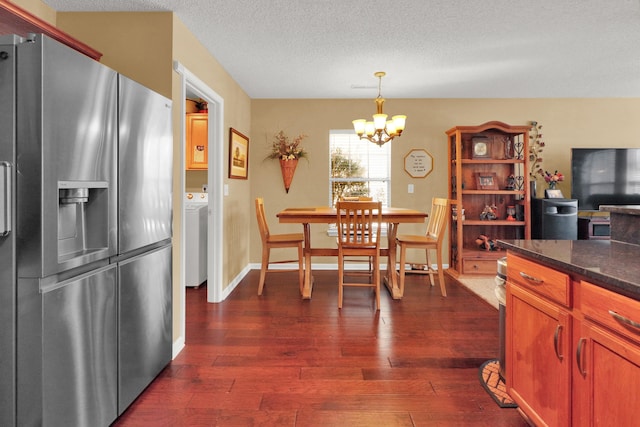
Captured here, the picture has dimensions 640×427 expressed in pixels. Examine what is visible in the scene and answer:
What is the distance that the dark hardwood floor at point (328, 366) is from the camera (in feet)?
6.11

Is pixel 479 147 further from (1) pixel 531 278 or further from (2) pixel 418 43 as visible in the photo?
(1) pixel 531 278

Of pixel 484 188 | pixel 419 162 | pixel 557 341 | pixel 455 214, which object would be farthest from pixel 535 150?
pixel 557 341

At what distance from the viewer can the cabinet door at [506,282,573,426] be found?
137cm

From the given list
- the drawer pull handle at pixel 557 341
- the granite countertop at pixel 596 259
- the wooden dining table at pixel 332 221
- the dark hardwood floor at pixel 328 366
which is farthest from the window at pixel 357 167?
the drawer pull handle at pixel 557 341

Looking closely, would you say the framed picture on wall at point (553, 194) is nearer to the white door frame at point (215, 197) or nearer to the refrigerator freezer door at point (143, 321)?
the white door frame at point (215, 197)

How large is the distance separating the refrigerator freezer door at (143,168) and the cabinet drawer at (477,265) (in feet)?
12.2

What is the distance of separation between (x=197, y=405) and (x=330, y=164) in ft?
12.4

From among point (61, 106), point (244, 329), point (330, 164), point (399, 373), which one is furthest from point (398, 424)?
point (330, 164)

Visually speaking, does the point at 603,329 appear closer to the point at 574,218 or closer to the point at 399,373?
the point at 399,373

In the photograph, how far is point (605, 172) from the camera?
4852 mm

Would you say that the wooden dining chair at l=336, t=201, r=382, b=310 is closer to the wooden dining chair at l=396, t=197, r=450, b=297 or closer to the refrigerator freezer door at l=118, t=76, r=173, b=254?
the wooden dining chair at l=396, t=197, r=450, b=297

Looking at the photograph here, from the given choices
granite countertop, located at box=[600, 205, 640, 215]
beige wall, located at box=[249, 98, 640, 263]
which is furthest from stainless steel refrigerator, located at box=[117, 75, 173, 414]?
beige wall, located at box=[249, 98, 640, 263]

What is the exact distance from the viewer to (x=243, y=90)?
4.74 meters

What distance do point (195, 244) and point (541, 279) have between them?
11.5 feet
